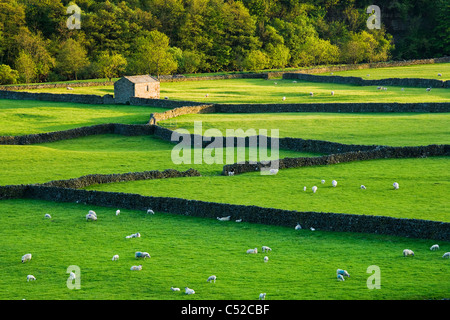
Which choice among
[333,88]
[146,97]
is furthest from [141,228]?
[333,88]

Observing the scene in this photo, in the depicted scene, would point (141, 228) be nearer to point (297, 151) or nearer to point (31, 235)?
point (31, 235)

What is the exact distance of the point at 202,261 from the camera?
2217 centimetres

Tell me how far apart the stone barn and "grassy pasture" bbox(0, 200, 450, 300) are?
4210cm

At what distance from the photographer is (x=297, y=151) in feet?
146

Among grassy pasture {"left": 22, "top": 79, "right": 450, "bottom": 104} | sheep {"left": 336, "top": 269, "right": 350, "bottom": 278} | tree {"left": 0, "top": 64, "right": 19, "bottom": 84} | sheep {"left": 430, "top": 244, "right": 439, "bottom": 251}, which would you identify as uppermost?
tree {"left": 0, "top": 64, "right": 19, "bottom": 84}

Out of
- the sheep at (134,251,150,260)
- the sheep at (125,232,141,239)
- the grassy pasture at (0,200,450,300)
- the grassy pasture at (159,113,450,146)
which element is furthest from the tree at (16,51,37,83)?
the sheep at (134,251,150,260)

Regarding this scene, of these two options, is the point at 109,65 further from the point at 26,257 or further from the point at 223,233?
the point at 26,257

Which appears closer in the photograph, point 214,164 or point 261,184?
point 261,184

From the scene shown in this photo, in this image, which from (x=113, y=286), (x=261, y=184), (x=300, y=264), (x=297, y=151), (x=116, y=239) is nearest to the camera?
(x=113, y=286)

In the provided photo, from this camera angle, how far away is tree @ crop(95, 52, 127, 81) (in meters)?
95.8

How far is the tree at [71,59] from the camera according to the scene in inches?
3819

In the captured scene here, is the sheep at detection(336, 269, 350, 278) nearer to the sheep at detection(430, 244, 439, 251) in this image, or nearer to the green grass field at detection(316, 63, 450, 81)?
the sheep at detection(430, 244, 439, 251)

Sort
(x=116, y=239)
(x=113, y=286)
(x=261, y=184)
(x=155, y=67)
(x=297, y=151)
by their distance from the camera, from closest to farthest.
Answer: (x=113, y=286)
(x=116, y=239)
(x=261, y=184)
(x=297, y=151)
(x=155, y=67)

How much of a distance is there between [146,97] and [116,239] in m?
46.9
